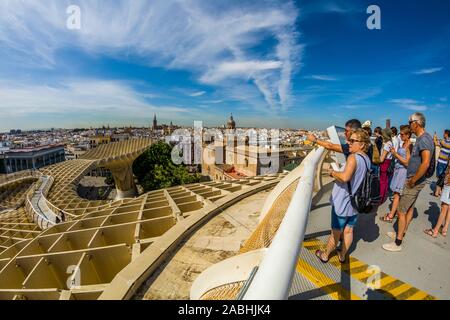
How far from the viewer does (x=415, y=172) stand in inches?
148

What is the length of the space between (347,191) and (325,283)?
123cm

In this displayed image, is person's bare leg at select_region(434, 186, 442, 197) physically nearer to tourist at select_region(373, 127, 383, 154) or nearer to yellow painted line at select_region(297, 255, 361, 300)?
tourist at select_region(373, 127, 383, 154)

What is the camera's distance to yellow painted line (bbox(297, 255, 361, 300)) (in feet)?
8.70

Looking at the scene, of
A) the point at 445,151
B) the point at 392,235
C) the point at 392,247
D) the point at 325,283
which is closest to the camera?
the point at 325,283

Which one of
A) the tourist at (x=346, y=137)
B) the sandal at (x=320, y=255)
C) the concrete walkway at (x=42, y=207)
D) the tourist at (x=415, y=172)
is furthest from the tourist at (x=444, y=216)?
the concrete walkway at (x=42, y=207)

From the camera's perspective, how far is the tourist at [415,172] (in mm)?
3590

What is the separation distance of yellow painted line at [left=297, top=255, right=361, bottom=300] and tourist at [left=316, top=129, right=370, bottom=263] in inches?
12.4

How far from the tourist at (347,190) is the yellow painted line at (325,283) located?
12.4 inches

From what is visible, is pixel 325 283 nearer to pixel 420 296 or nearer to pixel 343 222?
pixel 343 222

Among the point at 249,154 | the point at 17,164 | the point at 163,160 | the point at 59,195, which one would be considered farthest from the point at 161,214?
the point at 17,164

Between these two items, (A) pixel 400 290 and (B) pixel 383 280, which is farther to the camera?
(B) pixel 383 280

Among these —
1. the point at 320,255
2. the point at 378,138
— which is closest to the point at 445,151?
the point at 378,138

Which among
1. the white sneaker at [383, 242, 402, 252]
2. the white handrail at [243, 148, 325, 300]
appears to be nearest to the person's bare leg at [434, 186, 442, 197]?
the white sneaker at [383, 242, 402, 252]

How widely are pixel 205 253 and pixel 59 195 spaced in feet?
73.6
